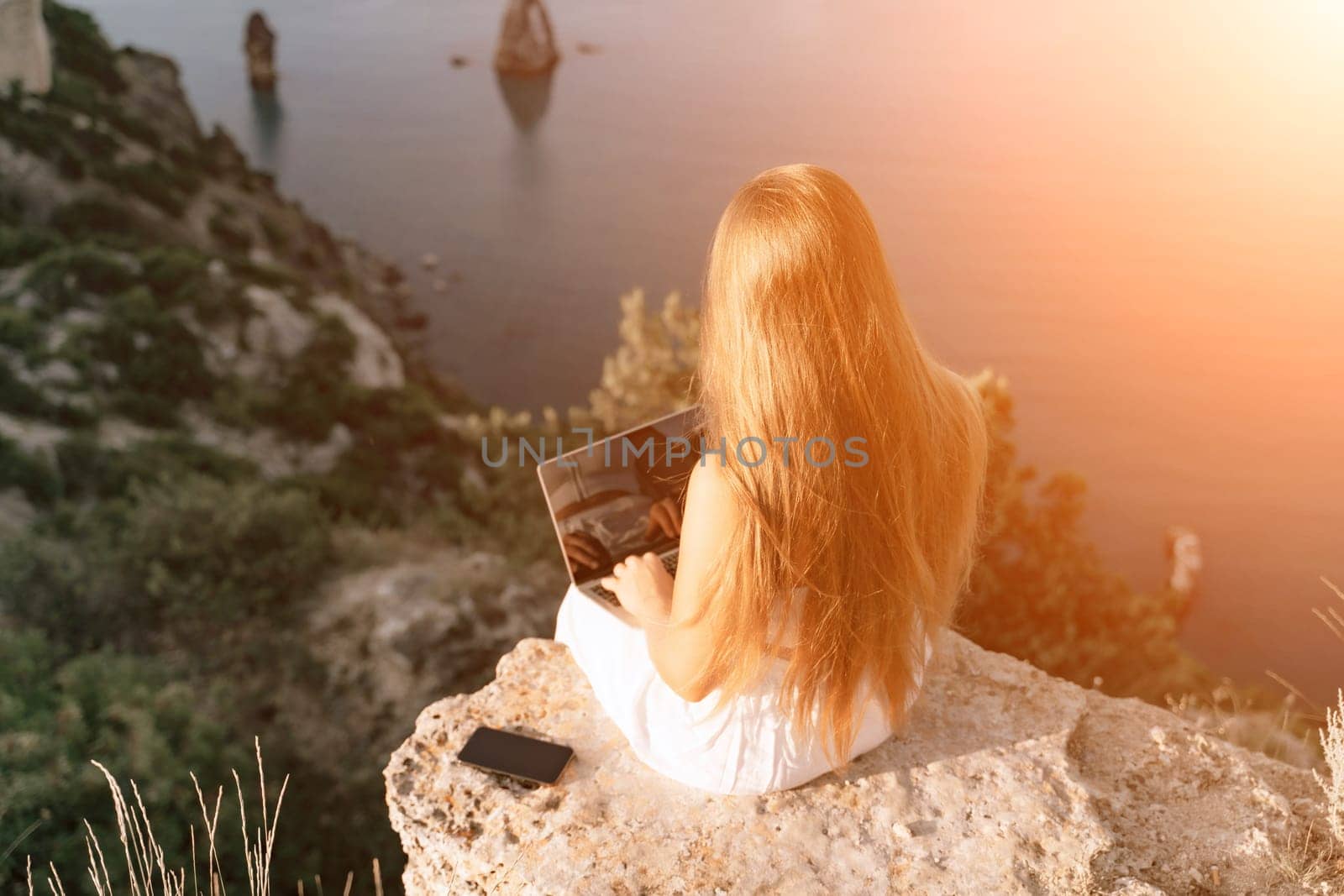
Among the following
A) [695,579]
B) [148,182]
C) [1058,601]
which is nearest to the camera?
[695,579]

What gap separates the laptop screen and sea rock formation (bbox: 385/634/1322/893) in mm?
434

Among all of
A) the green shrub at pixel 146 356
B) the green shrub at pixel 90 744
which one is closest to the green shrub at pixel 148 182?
the green shrub at pixel 146 356

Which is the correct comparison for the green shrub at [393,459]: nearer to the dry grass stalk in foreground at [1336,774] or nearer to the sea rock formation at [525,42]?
the sea rock formation at [525,42]

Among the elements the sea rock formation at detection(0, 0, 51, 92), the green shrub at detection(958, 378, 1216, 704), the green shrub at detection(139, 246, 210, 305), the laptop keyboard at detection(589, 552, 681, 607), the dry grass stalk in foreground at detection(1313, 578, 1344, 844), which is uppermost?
the sea rock formation at detection(0, 0, 51, 92)

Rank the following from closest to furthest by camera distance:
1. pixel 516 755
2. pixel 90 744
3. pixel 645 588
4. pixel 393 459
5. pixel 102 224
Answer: pixel 645 588
pixel 516 755
pixel 90 744
pixel 393 459
pixel 102 224

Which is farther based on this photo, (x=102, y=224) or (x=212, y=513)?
(x=102, y=224)

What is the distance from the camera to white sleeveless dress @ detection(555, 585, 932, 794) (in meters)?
1.90

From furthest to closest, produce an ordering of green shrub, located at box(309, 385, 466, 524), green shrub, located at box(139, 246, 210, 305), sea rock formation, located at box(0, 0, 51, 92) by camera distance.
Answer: sea rock formation, located at box(0, 0, 51, 92) < green shrub, located at box(139, 246, 210, 305) < green shrub, located at box(309, 385, 466, 524)

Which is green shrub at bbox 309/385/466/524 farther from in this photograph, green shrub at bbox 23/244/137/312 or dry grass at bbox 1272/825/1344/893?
dry grass at bbox 1272/825/1344/893

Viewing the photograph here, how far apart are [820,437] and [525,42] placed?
2027cm

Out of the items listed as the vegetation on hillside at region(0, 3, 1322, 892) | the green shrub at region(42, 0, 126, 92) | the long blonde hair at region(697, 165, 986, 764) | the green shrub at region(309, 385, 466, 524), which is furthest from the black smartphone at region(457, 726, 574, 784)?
the green shrub at region(42, 0, 126, 92)

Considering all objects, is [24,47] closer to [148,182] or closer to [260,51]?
[148,182]

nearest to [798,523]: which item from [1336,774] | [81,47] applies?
[1336,774]

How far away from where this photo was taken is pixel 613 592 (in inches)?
86.9
